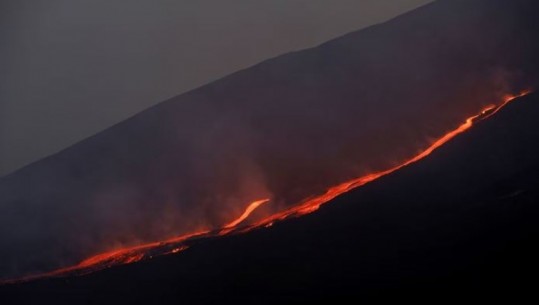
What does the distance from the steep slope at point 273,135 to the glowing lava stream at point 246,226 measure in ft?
0.96

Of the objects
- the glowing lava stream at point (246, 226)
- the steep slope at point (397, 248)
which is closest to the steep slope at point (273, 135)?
the glowing lava stream at point (246, 226)

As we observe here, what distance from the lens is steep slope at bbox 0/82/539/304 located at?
4.11 meters

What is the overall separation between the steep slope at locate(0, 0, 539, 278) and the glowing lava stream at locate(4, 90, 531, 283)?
11.6 inches

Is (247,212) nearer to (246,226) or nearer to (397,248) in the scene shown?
(246,226)

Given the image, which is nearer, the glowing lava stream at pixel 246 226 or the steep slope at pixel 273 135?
the glowing lava stream at pixel 246 226

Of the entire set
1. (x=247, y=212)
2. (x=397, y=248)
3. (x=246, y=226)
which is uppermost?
(x=247, y=212)

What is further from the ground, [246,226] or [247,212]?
[247,212]

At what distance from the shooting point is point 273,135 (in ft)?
31.6

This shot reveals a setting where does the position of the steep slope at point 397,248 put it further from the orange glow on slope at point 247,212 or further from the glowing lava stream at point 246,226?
the orange glow on slope at point 247,212

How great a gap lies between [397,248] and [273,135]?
16.9 feet

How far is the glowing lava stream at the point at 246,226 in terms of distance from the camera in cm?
657

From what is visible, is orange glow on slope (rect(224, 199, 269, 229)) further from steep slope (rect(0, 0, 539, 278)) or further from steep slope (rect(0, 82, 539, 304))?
steep slope (rect(0, 82, 539, 304))

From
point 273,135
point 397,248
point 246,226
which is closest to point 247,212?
point 246,226

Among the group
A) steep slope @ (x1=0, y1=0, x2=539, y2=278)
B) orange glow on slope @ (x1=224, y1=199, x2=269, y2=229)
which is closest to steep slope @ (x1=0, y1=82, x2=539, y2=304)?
orange glow on slope @ (x1=224, y1=199, x2=269, y2=229)
